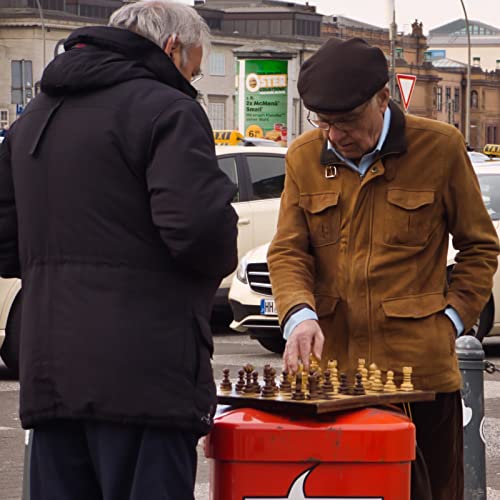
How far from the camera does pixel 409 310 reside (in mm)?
4164

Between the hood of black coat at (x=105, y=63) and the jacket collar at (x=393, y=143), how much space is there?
62 cm

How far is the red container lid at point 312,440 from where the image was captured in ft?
11.9

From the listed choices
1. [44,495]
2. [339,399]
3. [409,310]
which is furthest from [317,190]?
[44,495]

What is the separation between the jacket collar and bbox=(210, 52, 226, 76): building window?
352 ft

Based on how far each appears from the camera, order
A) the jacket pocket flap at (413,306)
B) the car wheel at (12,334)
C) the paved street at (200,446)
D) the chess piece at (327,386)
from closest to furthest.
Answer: the chess piece at (327,386)
the jacket pocket flap at (413,306)
the paved street at (200,446)
the car wheel at (12,334)

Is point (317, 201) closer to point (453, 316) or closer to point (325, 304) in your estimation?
point (325, 304)

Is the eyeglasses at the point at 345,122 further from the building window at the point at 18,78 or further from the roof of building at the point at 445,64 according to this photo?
the roof of building at the point at 445,64

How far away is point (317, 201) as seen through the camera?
430cm

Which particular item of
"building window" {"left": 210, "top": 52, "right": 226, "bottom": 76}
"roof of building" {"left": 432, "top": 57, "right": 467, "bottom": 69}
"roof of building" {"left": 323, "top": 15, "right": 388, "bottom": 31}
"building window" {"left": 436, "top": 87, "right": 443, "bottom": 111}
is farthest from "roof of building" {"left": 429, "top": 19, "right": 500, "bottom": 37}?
"building window" {"left": 210, "top": 52, "right": 226, "bottom": 76}

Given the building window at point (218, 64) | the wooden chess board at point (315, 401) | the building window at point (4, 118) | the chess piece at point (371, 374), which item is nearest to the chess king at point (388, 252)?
the chess piece at point (371, 374)

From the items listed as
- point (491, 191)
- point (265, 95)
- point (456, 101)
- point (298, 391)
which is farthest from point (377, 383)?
point (456, 101)

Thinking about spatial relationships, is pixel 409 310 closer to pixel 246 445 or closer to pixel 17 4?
pixel 246 445

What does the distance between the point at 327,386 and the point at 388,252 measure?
0.53 m

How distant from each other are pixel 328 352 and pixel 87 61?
1.14 meters
